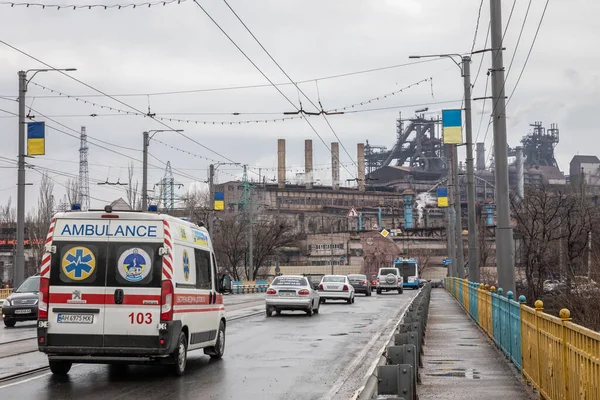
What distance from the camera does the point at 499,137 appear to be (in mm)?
19219

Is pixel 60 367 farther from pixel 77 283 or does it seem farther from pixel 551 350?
pixel 551 350

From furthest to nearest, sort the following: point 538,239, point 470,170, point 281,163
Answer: point 281,163 < point 538,239 < point 470,170

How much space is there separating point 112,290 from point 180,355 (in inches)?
61.0

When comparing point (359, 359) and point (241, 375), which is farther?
point (359, 359)

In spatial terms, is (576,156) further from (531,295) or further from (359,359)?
(359,359)

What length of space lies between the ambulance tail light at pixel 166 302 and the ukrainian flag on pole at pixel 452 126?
18.1m

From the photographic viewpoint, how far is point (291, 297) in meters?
32.5

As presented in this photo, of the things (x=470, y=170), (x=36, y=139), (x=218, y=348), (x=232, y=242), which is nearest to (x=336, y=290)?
(x=470, y=170)

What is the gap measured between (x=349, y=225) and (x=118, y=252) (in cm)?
13122

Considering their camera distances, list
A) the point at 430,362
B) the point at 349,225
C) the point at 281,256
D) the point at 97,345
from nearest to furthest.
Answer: the point at 97,345
the point at 430,362
the point at 281,256
the point at 349,225

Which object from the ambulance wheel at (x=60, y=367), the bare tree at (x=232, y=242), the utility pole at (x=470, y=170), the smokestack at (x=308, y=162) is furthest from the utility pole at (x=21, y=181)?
the smokestack at (x=308, y=162)

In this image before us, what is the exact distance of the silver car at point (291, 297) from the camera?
32.3 meters

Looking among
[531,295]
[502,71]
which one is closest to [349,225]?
[531,295]

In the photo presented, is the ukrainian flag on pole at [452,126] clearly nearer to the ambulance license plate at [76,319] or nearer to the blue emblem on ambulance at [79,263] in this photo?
the blue emblem on ambulance at [79,263]
